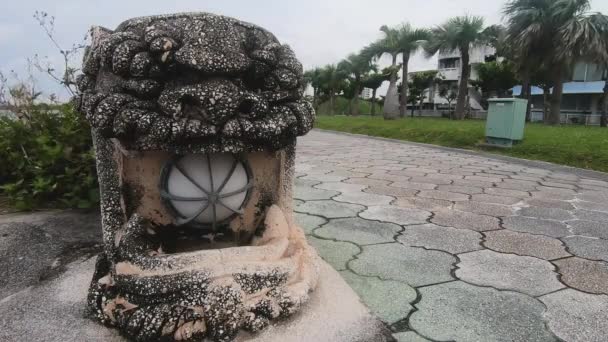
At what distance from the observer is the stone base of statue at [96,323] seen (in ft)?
4.74

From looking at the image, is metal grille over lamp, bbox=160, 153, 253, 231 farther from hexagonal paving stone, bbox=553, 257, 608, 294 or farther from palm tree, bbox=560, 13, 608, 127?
palm tree, bbox=560, 13, 608, 127

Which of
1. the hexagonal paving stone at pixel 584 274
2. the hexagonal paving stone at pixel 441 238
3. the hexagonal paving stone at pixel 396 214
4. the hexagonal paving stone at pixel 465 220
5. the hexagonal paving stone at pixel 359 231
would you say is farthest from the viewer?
the hexagonal paving stone at pixel 396 214

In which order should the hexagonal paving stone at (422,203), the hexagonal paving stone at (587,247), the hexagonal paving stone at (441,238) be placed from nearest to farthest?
the hexagonal paving stone at (587,247) < the hexagonal paving stone at (441,238) < the hexagonal paving stone at (422,203)

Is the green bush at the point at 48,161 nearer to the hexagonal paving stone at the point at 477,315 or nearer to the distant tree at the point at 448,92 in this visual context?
the hexagonal paving stone at the point at 477,315

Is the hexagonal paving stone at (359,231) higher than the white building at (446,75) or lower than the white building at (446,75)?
lower

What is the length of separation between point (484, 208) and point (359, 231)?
1.32 m

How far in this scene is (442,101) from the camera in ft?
144

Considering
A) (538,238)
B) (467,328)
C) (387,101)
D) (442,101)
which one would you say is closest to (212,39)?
(467,328)

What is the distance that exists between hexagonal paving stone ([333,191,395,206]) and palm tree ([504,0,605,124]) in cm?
1548

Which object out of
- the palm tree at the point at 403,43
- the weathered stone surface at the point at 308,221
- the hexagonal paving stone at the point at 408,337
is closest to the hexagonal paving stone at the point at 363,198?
the weathered stone surface at the point at 308,221

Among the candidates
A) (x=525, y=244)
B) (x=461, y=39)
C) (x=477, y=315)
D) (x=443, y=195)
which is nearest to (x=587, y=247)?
(x=525, y=244)

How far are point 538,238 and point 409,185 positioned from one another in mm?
1764

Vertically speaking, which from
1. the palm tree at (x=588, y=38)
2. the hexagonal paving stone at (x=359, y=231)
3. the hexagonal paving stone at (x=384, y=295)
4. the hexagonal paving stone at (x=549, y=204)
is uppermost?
the palm tree at (x=588, y=38)

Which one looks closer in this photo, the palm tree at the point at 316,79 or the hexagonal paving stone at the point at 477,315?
the hexagonal paving stone at the point at 477,315
